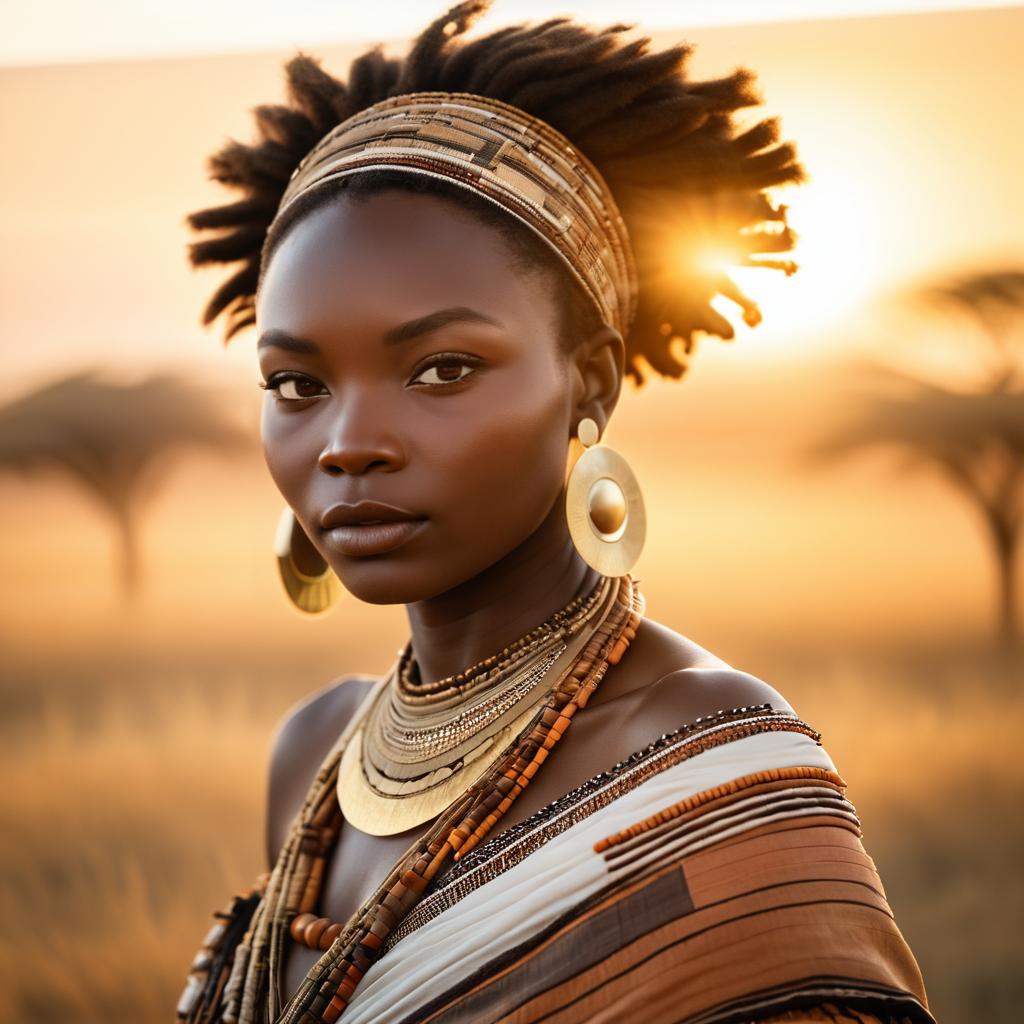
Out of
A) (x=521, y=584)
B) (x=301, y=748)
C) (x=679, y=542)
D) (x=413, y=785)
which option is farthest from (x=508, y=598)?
(x=679, y=542)

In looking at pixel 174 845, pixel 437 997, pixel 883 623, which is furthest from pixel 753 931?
pixel 174 845

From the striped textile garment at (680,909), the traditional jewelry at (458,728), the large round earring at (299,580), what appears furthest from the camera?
the large round earring at (299,580)

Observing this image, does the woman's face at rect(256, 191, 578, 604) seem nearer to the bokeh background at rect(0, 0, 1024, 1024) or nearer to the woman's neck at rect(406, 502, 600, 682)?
the woman's neck at rect(406, 502, 600, 682)

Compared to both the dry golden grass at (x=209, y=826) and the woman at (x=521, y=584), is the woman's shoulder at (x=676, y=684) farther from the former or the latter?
the dry golden grass at (x=209, y=826)

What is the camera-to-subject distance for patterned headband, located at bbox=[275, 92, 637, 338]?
168cm

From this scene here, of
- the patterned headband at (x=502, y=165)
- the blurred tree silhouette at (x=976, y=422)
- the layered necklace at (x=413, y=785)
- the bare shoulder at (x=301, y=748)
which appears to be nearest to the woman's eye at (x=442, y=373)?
the patterned headband at (x=502, y=165)

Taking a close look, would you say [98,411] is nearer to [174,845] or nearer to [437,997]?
[174,845]

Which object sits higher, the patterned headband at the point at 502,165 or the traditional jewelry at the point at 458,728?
the patterned headband at the point at 502,165

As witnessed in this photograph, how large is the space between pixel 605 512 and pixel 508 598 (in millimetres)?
234

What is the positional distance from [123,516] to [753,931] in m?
3.77

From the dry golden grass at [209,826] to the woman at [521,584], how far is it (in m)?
2.60

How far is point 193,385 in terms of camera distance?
4.73 m

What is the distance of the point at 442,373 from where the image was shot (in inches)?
62.5

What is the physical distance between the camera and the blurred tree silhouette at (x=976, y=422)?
4.25 metres
